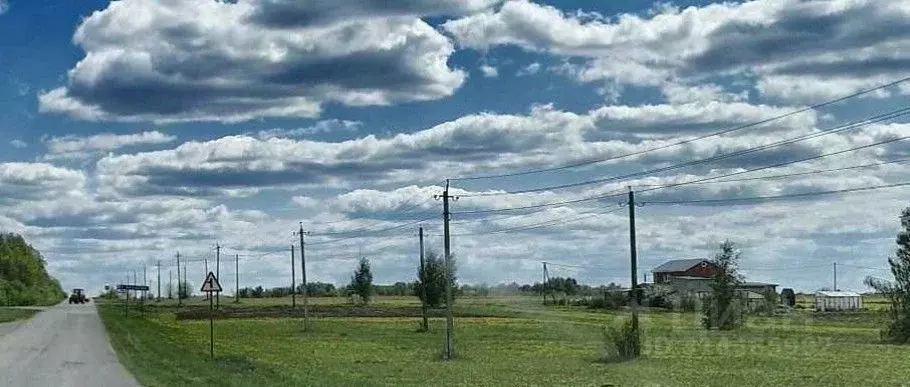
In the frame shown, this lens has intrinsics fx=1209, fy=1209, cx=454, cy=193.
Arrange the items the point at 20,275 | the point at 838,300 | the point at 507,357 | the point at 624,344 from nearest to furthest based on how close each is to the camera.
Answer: the point at 624,344, the point at 507,357, the point at 838,300, the point at 20,275

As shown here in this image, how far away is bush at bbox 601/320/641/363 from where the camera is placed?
130ft

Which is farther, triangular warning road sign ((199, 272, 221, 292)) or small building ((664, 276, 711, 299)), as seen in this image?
small building ((664, 276, 711, 299))

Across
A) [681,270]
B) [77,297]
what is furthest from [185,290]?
[681,270]

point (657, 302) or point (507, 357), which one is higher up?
point (657, 302)

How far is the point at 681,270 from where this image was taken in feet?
429

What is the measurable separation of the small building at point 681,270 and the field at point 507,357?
A: 5254 cm

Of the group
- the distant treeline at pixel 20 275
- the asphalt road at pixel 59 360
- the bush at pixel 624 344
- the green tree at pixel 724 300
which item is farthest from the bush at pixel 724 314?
the distant treeline at pixel 20 275

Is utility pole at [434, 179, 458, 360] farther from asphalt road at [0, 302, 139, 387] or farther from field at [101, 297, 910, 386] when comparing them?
asphalt road at [0, 302, 139, 387]

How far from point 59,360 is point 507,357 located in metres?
14.6

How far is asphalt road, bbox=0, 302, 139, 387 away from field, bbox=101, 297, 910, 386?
0.83 metres

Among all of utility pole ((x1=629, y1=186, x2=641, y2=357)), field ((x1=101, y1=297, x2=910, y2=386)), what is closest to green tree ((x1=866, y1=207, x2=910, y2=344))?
field ((x1=101, y1=297, x2=910, y2=386))

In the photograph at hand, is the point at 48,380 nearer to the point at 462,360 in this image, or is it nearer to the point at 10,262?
the point at 462,360

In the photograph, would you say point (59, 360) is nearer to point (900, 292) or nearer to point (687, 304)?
point (900, 292)

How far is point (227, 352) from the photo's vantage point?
144ft
